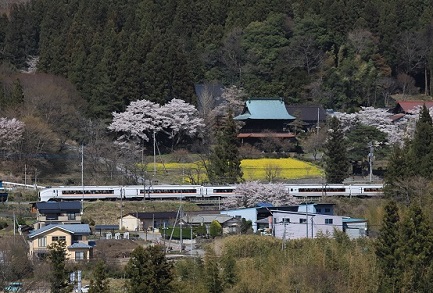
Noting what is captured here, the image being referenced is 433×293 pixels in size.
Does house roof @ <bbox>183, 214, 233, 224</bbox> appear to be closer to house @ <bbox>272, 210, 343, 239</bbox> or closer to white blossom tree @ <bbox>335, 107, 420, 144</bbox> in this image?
house @ <bbox>272, 210, 343, 239</bbox>

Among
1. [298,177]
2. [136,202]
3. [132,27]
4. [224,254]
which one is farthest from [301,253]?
[132,27]

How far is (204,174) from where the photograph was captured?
4519 centimetres

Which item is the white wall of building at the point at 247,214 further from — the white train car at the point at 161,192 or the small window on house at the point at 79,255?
the small window on house at the point at 79,255

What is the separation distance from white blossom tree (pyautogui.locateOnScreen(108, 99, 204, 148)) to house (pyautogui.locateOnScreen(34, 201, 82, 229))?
38.2ft

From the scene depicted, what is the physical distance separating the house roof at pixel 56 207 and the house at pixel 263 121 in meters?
13.3

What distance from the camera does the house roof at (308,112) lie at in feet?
169

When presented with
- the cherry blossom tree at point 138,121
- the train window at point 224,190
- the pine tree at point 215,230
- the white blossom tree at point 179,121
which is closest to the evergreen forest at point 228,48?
the cherry blossom tree at point 138,121

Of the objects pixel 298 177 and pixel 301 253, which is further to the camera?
pixel 298 177

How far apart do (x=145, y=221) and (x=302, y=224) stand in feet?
16.2

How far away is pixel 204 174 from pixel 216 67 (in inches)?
501

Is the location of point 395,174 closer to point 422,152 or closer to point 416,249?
point 422,152

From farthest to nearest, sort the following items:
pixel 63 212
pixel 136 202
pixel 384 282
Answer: pixel 136 202 → pixel 63 212 → pixel 384 282

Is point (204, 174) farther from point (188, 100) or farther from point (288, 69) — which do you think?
point (288, 69)

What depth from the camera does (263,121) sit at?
5053 centimetres
